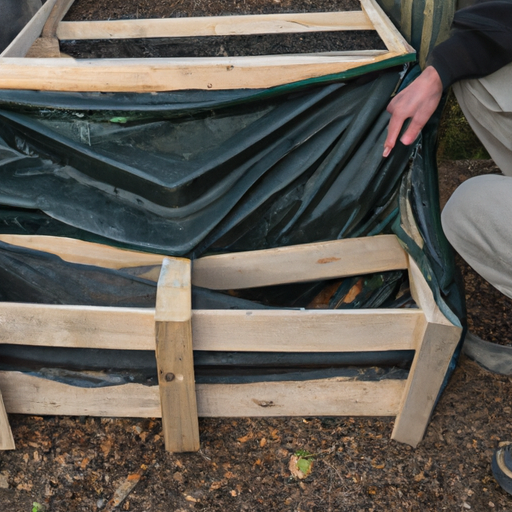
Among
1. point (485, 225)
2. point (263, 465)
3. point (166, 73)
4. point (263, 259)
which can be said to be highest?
point (166, 73)

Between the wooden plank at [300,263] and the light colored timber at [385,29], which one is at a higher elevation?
the light colored timber at [385,29]

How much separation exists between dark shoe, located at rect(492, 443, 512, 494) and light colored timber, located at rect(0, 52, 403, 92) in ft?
3.82

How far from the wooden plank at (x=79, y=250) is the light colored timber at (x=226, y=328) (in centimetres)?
23

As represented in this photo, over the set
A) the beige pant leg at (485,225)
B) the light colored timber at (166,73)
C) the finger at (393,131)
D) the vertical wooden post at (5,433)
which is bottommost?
the vertical wooden post at (5,433)

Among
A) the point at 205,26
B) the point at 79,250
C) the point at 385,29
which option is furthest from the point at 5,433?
the point at 385,29

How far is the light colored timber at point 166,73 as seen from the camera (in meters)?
1.53

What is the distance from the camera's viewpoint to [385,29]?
1797mm

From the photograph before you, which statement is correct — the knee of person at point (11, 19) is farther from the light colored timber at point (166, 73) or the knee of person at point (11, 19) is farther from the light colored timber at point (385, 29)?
the light colored timber at point (385, 29)

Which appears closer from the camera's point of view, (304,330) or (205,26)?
(304,330)

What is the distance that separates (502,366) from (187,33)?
1.67 m

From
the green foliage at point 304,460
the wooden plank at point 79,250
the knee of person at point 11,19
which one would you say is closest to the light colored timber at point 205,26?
the knee of person at point 11,19

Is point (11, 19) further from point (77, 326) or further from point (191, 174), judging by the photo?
point (77, 326)

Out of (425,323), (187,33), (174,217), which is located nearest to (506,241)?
(425,323)

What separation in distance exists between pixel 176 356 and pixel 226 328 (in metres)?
0.15
